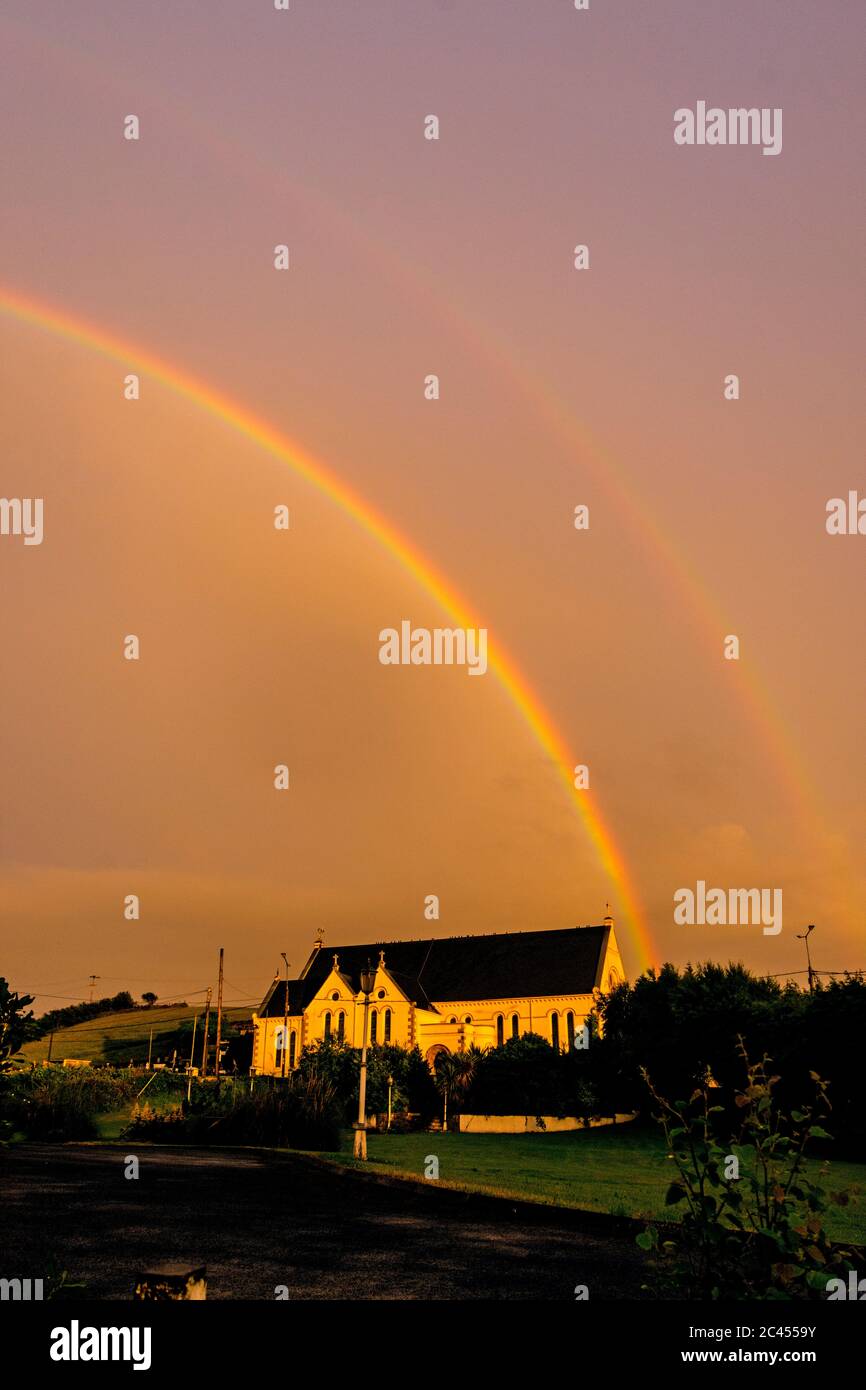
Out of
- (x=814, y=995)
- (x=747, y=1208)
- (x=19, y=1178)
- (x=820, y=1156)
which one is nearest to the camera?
(x=747, y=1208)

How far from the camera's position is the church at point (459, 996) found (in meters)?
85.3

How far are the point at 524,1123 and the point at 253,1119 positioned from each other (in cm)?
2739

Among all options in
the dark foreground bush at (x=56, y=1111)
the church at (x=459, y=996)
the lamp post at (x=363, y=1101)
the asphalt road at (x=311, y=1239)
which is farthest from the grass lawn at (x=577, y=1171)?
the church at (x=459, y=996)

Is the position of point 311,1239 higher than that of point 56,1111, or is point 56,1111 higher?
point 311,1239

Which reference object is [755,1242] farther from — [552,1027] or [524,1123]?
[552,1027]

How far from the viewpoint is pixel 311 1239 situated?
1274 centimetres

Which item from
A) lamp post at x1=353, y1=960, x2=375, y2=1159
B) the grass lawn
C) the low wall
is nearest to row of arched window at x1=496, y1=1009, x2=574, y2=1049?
the low wall

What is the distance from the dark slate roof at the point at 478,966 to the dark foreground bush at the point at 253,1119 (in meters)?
55.0

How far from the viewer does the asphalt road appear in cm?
1018

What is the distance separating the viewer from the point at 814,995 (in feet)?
135

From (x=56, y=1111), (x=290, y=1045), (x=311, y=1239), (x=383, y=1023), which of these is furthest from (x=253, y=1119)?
(x=290, y=1045)
